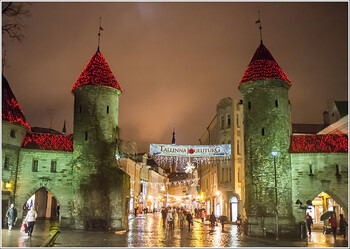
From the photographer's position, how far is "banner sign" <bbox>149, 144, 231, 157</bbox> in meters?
30.5

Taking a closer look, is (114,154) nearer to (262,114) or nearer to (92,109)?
(92,109)

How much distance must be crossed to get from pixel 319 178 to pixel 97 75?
1867cm

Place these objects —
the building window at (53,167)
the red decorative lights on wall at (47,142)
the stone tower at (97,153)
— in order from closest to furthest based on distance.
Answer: the stone tower at (97,153) < the red decorative lights on wall at (47,142) < the building window at (53,167)

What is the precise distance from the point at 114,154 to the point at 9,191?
826cm

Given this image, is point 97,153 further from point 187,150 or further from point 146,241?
point 146,241

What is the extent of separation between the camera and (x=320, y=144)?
2777 centimetres

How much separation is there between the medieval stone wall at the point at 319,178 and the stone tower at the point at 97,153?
13141mm

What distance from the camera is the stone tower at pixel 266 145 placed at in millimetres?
27156

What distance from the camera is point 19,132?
29562 mm

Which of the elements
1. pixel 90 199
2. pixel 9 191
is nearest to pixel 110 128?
pixel 90 199

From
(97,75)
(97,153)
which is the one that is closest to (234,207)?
(97,153)

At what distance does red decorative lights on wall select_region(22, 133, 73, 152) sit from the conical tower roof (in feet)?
4.30

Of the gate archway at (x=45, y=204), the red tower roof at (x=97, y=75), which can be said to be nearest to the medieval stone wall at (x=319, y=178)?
the red tower roof at (x=97, y=75)

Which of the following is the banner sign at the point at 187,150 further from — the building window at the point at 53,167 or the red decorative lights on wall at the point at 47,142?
the building window at the point at 53,167
